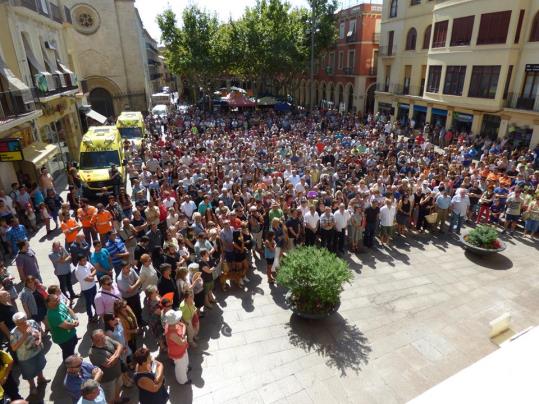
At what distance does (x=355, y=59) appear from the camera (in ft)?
124

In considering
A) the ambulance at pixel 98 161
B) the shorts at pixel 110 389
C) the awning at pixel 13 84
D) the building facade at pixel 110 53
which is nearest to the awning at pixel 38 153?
the ambulance at pixel 98 161

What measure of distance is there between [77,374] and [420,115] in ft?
99.5

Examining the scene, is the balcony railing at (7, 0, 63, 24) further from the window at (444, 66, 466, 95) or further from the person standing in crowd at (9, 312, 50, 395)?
the window at (444, 66, 466, 95)

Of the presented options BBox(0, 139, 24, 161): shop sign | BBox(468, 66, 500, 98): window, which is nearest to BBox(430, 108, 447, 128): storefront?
BBox(468, 66, 500, 98): window

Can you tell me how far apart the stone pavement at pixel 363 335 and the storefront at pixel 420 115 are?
69.2 ft

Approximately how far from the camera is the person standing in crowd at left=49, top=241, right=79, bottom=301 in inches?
283

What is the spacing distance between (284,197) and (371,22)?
32.8m

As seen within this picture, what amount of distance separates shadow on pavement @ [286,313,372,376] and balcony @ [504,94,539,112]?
19.3 meters

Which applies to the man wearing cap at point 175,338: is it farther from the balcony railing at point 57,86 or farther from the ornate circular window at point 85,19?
the ornate circular window at point 85,19

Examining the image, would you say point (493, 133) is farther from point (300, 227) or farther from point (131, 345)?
point (131, 345)

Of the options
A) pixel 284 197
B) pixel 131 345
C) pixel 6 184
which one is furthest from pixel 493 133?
pixel 6 184

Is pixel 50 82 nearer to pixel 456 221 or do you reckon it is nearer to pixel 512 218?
pixel 456 221

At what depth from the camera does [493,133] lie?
2245 centimetres

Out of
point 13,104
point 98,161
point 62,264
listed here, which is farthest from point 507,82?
point 13,104
